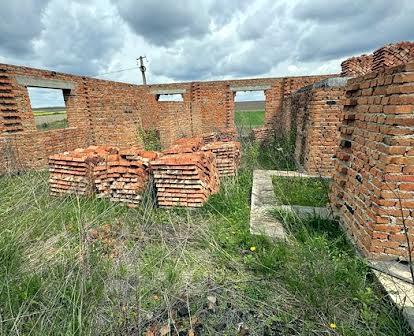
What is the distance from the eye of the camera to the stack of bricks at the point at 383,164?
1995mm

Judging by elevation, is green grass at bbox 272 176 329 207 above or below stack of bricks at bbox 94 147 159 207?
below

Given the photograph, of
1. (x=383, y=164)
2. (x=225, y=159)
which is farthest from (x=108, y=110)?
(x=383, y=164)

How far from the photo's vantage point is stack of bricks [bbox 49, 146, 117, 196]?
4.36m

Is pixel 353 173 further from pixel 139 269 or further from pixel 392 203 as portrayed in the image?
pixel 139 269

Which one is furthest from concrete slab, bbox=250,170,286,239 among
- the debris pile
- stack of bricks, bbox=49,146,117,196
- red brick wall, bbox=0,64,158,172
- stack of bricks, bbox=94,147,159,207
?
red brick wall, bbox=0,64,158,172

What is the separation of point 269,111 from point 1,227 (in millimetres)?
11059

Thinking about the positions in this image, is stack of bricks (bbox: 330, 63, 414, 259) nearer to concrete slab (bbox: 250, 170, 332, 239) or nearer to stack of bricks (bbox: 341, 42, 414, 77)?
concrete slab (bbox: 250, 170, 332, 239)

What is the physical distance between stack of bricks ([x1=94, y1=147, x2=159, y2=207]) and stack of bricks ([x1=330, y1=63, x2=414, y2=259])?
324 centimetres

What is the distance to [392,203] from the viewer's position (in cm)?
214

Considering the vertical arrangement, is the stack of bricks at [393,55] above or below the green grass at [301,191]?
above

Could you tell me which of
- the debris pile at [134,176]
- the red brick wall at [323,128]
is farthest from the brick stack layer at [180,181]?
the red brick wall at [323,128]

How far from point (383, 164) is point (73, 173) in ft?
15.6

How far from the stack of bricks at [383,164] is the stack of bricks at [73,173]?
13.5 ft

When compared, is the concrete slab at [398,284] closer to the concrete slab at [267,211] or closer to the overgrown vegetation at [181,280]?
the overgrown vegetation at [181,280]
